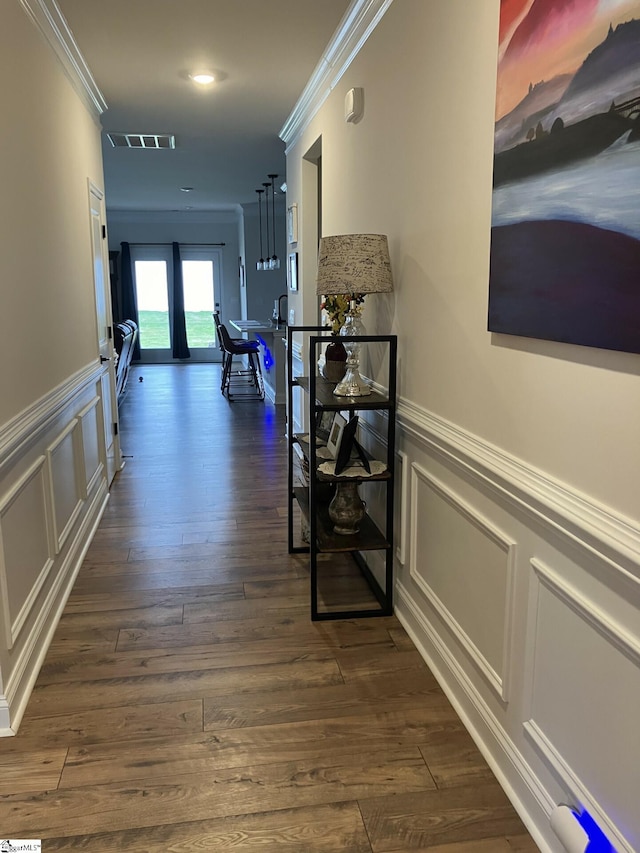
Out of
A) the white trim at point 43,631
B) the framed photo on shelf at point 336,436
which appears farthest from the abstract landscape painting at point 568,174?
the white trim at point 43,631

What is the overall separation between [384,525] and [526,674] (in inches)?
50.5

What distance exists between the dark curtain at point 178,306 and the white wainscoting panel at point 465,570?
9.73m

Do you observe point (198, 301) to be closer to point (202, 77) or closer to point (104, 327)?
point (104, 327)

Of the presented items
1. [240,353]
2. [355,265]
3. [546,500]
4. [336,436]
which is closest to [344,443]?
[336,436]

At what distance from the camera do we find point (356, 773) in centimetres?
184

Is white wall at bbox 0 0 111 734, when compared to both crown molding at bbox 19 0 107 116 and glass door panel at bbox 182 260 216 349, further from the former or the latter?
glass door panel at bbox 182 260 216 349

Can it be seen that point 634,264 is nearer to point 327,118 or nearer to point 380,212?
point 380,212

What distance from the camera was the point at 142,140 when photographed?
17.6 ft

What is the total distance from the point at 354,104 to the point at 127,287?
29.8ft

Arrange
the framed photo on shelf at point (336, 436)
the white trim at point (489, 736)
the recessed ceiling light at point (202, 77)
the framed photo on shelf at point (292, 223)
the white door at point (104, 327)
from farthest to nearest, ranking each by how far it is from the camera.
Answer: the framed photo on shelf at point (292, 223), the white door at point (104, 327), the recessed ceiling light at point (202, 77), the framed photo on shelf at point (336, 436), the white trim at point (489, 736)

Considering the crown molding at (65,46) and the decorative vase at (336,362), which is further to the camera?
the decorative vase at (336,362)

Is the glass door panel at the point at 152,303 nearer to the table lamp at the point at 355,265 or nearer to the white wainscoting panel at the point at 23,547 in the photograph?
the white wainscoting panel at the point at 23,547

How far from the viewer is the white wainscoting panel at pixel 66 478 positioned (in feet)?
9.11

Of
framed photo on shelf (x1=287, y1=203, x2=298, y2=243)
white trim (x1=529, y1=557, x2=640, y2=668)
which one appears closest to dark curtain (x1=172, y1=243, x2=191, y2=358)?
framed photo on shelf (x1=287, y1=203, x2=298, y2=243)
